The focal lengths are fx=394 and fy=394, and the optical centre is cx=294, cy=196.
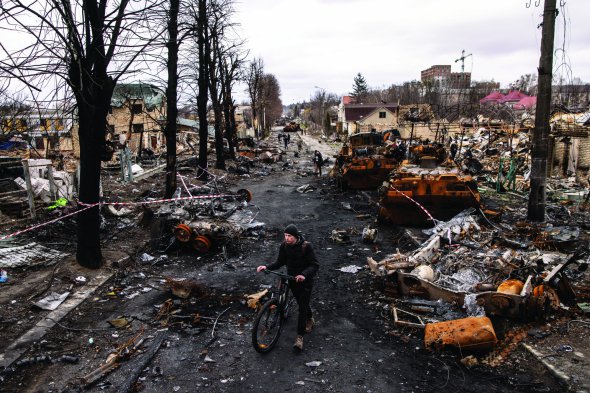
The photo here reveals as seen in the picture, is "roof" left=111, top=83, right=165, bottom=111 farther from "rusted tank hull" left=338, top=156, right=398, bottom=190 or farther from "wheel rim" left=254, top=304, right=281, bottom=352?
"wheel rim" left=254, top=304, right=281, bottom=352

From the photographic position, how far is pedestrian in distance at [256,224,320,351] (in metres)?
5.01

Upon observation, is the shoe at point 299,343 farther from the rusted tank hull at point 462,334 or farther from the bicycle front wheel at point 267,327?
the rusted tank hull at point 462,334

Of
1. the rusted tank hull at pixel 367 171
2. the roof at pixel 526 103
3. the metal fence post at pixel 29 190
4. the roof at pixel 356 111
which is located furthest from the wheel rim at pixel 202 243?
the roof at pixel 356 111

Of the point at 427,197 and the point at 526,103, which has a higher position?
the point at 526,103

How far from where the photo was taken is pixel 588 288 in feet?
19.5

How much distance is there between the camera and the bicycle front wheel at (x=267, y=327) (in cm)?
471

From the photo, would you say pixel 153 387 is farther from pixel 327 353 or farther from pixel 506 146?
pixel 506 146

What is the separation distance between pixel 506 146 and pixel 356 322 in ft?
74.8

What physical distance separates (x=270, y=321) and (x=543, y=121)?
8341 millimetres

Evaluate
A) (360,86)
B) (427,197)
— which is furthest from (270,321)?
(360,86)

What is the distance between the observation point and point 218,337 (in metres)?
5.28

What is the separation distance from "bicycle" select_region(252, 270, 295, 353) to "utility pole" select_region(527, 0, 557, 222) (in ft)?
24.4

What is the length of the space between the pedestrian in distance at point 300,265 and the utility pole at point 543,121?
7.17 meters

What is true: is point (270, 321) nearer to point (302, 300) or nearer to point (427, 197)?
point (302, 300)
